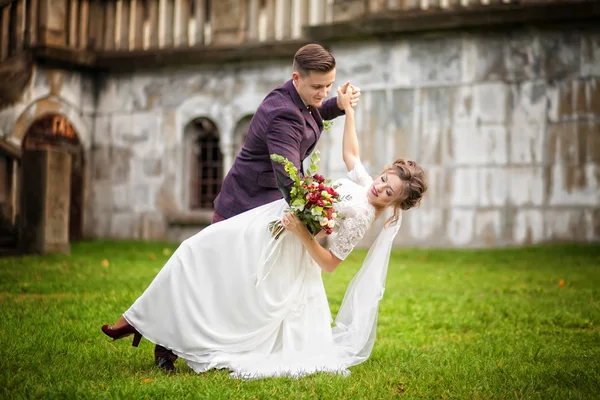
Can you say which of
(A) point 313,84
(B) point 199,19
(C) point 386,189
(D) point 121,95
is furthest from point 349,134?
(D) point 121,95

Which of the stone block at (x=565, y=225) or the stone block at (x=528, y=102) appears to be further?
the stone block at (x=528, y=102)

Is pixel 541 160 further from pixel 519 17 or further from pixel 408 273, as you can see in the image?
pixel 408 273

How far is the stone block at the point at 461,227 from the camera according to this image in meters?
12.4

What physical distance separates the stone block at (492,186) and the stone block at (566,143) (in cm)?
84

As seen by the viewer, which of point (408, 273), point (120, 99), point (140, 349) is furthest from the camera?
point (120, 99)

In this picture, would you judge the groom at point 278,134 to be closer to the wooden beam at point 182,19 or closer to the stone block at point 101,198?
the wooden beam at point 182,19

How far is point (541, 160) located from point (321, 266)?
8286 mm

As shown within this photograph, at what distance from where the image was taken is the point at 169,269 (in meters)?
4.66

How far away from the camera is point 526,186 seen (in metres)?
12.1

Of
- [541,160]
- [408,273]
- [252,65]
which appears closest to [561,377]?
[408,273]

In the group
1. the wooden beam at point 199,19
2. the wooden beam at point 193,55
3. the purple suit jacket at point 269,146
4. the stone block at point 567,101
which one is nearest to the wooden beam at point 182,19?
the wooden beam at point 199,19

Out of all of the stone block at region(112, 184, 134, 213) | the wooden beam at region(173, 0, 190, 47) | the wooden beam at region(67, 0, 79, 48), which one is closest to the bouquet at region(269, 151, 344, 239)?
the wooden beam at region(173, 0, 190, 47)

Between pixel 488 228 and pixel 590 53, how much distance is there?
11.1 feet

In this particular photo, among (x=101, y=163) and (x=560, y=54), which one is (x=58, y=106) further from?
(x=560, y=54)
